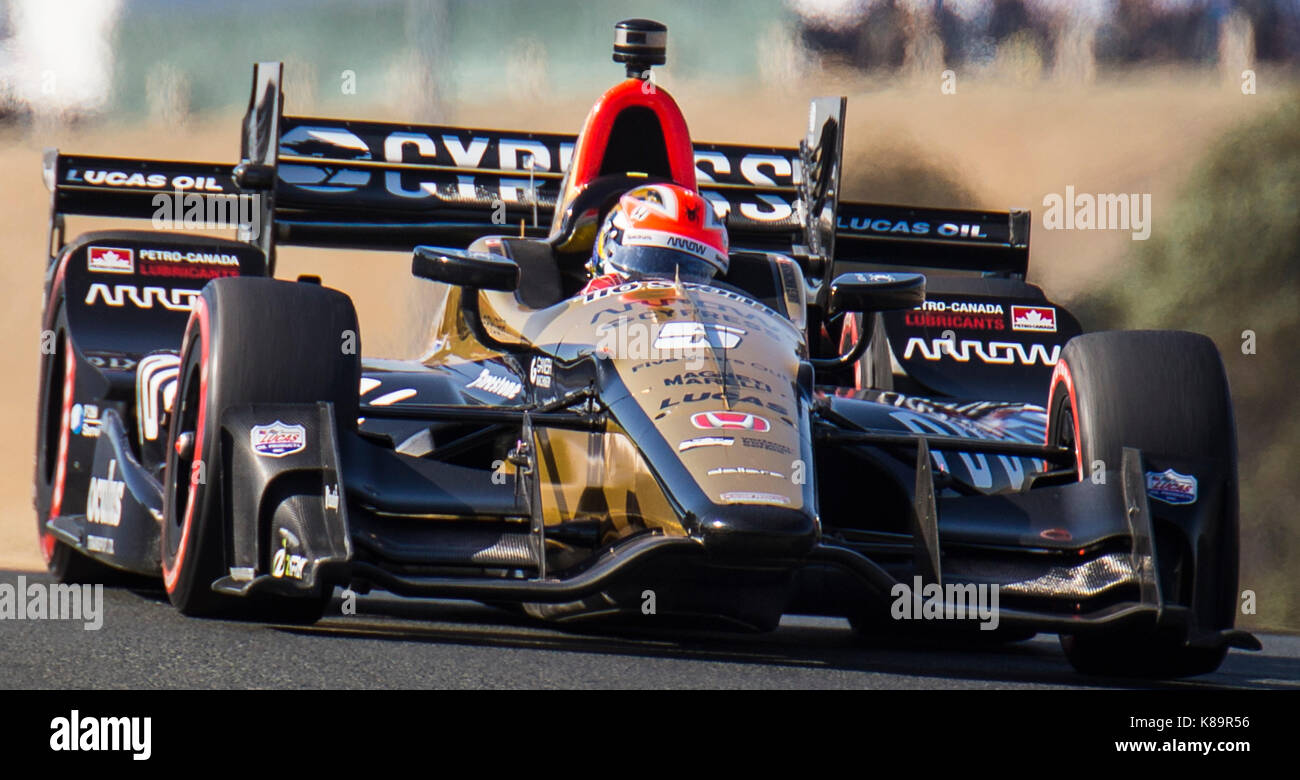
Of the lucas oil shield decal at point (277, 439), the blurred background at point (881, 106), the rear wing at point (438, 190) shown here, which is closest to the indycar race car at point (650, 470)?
the lucas oil shield decal at point (277, 439)

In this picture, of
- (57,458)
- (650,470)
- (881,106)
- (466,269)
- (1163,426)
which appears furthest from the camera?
(881,106)

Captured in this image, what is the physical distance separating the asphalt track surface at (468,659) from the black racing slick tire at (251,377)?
80 millimetres

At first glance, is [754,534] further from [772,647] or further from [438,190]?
[438,190]

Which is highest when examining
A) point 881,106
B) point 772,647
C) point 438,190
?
point 881,106

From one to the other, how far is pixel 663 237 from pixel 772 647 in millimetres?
1223

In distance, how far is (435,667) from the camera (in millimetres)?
4055

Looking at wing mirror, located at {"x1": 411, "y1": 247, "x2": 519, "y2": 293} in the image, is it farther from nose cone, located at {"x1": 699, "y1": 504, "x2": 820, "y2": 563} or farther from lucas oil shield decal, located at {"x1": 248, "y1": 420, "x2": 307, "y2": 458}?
nose cone, located at {"x1": 699, "y1": 504, "x2": 820, "y2": 563}

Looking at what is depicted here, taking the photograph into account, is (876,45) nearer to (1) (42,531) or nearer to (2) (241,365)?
(1) (42,531)

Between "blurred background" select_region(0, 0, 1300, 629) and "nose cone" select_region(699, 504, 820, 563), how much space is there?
43.5 ft

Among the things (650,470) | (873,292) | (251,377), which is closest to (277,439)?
(251,377)

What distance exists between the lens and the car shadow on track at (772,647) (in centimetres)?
470

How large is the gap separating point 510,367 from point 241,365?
129cm

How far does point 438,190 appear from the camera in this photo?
24.9 feet
